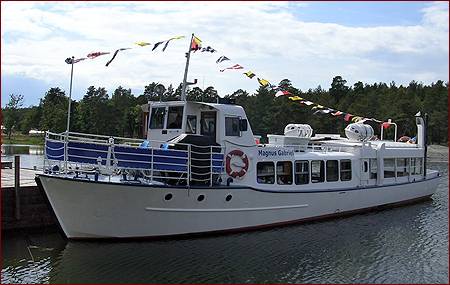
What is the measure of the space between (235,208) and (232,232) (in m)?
0.82

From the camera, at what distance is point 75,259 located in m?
10.5

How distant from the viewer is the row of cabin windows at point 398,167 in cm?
1769

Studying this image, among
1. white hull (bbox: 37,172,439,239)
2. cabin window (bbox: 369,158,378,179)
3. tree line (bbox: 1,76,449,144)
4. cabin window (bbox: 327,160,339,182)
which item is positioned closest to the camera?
white hull (bbox: 37,172,439,239)

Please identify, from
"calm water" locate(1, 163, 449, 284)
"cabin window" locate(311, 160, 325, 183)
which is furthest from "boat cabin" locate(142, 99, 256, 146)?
"cabin window" locate(311, 160, 325, 183)

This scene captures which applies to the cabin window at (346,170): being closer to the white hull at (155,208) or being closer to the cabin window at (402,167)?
the white hull at (155,208)

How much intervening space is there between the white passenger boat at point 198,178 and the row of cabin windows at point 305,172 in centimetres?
4

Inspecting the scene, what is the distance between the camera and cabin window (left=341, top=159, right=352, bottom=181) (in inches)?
636

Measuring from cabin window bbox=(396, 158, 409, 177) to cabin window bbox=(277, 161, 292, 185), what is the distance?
283 inches

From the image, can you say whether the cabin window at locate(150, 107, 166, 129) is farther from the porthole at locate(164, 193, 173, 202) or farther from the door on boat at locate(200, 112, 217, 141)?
the porthole at locate(164, 193, 173, 202)

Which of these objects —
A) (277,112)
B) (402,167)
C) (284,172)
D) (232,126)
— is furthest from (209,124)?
(277,112)

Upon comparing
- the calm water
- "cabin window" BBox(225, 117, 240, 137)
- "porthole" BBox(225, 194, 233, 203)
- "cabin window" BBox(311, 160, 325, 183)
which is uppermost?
"cabin window" BBox(225, 117, 240, 137)

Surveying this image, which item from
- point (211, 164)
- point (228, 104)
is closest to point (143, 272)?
point (211, 164)

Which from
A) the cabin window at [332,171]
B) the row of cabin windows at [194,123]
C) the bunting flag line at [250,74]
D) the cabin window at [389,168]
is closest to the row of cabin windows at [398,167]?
the cabin window at [389,168]

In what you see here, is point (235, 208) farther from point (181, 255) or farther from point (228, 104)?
point (228, 104)
